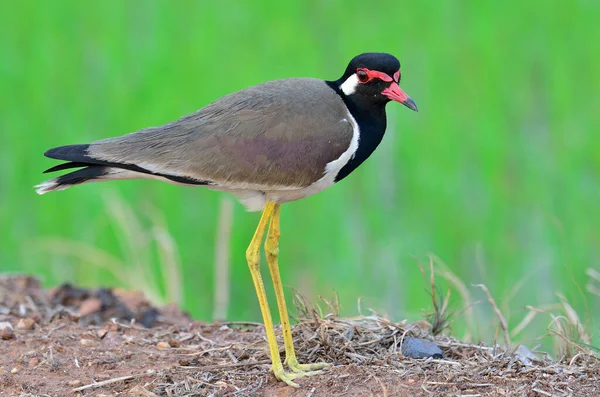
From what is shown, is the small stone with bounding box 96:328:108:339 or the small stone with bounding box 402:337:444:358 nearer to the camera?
the small stone with bounding box 402:337:444:358

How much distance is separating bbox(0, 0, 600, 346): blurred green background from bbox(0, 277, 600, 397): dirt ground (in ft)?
3.93

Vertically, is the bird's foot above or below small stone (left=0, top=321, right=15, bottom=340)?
below

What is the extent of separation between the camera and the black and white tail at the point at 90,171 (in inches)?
193

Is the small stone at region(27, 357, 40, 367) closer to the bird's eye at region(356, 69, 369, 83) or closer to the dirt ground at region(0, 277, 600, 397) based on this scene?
the dirt ground at region(0, 277, 600, 397)

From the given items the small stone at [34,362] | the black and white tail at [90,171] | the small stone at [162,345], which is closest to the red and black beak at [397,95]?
the black and white tail at [90,171]

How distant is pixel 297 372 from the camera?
191 inches

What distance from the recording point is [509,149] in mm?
7594

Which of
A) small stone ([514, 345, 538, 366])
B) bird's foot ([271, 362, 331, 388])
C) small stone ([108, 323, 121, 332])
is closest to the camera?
bird's foot ([271, 362, 331, 388])

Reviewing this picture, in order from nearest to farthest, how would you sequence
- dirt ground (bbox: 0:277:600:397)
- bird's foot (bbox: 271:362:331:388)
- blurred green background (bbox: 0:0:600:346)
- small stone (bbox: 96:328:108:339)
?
dirt ground (bbox: 0:277:600:397), bird's foot (bbox: 271:362:331:388), small stone (bbox: 96:328:108:339), blurred green background (bbox: 0:0:600:346)

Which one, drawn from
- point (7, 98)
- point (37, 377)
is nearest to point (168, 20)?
point (7, 98)

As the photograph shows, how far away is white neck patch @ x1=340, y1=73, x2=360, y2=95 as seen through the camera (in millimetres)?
5086

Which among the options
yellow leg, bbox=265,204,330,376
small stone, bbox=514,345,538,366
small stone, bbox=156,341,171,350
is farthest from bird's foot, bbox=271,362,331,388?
small stone, bbox=514,345,538,366

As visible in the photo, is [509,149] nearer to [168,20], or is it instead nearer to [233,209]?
[233,209]

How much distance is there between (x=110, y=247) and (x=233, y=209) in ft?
3.15
